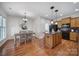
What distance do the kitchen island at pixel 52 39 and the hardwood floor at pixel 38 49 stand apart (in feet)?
0.30

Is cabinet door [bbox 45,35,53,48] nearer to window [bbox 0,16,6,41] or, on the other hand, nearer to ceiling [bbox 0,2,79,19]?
ceiling [bbox 0,2,79,19]

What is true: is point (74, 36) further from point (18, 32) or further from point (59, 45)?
point (18, 32)

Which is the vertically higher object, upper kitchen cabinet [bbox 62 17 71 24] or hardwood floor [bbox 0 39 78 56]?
upper kitchen cabinet [bbox 62 17 71 24]

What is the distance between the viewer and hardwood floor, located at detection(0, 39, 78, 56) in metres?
1.97

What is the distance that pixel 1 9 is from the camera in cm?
193

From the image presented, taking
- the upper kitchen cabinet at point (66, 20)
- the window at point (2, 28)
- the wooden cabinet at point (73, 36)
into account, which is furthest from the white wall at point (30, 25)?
the wooden cabinet at point (73, 36)

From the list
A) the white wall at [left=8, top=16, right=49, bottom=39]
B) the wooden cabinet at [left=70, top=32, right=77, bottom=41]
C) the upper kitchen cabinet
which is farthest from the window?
the wooden cabinet at [left=70, top=32, right=77, bottom=41]

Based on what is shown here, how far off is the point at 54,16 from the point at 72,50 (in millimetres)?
926

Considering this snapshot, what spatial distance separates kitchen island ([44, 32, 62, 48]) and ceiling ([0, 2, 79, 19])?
0.46m

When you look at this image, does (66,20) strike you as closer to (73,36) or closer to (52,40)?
(73,36)

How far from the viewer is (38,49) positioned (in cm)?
203

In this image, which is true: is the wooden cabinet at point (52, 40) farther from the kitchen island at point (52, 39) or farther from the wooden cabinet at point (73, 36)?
the wooden cabinet at point (73, 36)

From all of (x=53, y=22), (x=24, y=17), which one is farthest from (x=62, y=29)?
(x=24, y=17)

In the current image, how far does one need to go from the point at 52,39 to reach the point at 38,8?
0.86 metres
